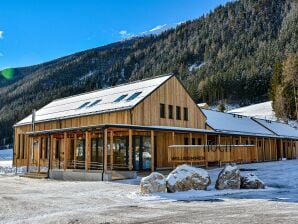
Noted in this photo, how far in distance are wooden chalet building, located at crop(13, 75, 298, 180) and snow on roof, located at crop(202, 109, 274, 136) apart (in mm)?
198

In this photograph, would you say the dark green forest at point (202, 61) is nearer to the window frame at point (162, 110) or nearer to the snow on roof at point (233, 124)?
the snow on roof at point (233, 124)

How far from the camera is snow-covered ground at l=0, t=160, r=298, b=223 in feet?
28.9

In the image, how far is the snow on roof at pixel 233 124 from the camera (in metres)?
32.2

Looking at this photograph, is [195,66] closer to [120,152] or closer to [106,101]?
[106,101]

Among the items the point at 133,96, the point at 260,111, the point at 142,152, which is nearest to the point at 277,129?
the point at 133,96

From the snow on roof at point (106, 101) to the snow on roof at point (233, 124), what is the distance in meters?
7.39

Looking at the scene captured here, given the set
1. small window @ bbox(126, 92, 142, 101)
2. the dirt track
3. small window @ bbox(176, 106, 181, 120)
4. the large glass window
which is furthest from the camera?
small window @ bbox(176, 106, 181, 120)

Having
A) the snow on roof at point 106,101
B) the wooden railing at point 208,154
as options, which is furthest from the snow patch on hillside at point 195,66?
the wooden railing at point 208,154

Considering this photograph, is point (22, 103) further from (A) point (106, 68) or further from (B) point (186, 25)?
(B) point (186, 25)

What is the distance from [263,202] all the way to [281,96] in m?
58.8

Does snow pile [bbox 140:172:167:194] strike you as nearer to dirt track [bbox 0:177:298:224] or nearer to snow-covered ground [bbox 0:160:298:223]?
snow-covered ground [bbox 0:160:298:223]

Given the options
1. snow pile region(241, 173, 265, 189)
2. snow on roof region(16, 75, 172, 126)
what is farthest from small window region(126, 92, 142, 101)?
snow pile region(241, 173, 265, 189)

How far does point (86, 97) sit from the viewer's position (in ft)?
107

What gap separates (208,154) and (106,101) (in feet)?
27.9
